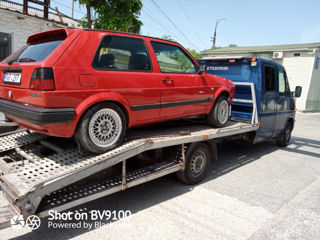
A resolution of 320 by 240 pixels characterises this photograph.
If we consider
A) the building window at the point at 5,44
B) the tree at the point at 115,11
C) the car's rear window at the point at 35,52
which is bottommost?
the car's rear window at the point at 35,52

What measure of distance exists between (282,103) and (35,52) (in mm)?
5867

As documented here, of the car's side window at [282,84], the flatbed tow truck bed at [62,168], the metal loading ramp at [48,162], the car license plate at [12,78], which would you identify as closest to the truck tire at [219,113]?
the flatbed tow truck bed at [62,168]

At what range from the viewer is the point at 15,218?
223 cm

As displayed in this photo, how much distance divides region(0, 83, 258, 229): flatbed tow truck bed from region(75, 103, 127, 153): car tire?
12 centimetres

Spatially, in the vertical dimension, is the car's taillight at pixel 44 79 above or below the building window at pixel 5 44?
below

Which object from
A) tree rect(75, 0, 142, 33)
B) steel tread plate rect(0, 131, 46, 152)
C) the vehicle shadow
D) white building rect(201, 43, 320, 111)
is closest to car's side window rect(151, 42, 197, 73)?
the vehicle shadow

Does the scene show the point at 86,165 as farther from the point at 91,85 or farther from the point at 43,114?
the point at 91,85

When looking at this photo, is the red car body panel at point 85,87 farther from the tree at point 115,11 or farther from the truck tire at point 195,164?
the tree at point 115,11

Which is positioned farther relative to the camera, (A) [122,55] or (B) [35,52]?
(A) [122,55]

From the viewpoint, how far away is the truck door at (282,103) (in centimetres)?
627

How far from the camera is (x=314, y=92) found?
66.1 ft

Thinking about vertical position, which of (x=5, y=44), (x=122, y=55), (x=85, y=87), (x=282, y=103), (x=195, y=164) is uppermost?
(x=5, y=44)

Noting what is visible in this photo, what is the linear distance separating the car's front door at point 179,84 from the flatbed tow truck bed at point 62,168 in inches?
17.6

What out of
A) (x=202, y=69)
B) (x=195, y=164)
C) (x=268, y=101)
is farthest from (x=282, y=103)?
(x=195, y=164)
